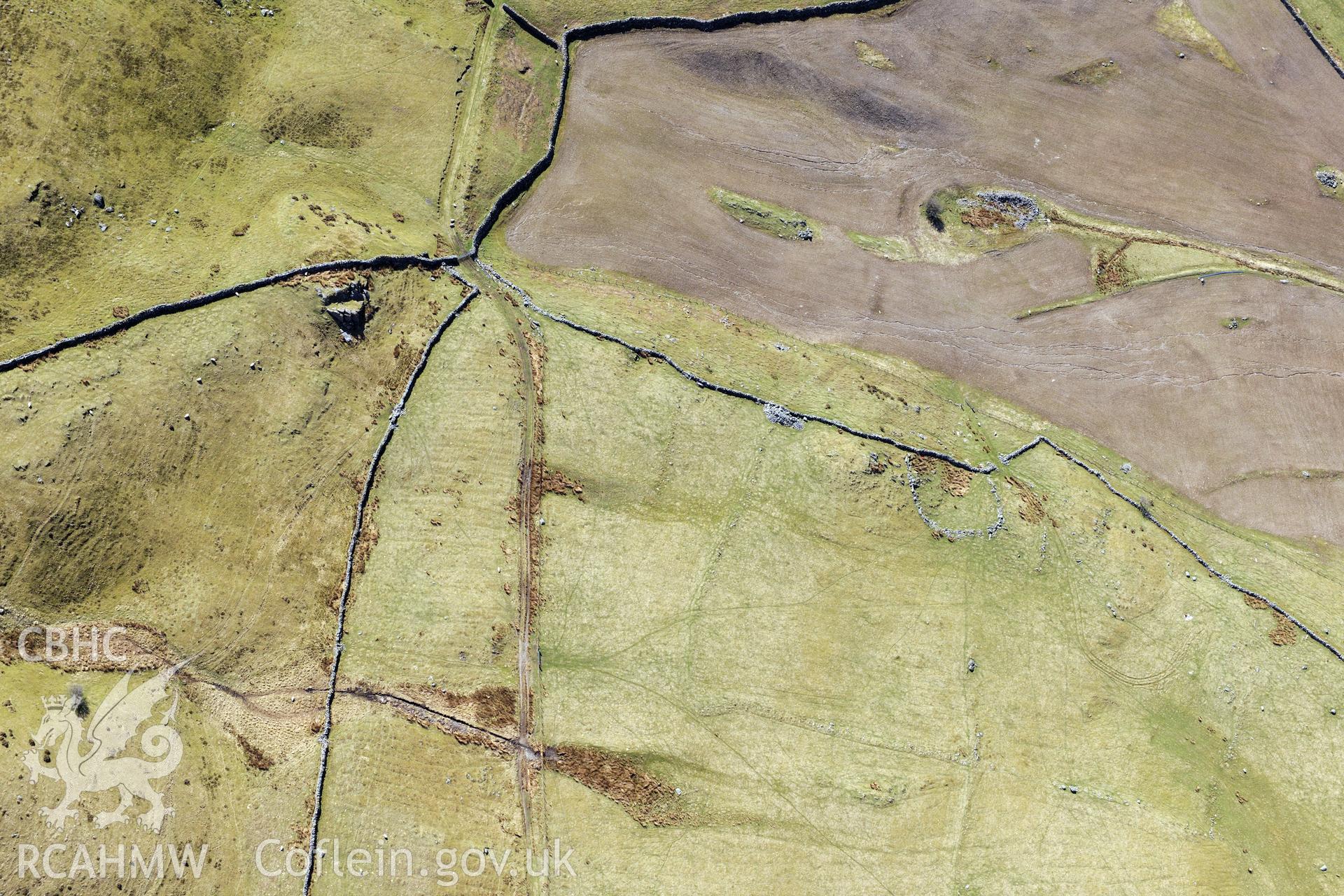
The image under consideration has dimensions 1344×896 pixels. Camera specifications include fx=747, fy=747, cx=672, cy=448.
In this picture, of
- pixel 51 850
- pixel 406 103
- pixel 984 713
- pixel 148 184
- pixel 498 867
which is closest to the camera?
pixel 51 850

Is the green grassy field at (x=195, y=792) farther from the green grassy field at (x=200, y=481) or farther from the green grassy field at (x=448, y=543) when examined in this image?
the green grassy field at (x=448, y=543)

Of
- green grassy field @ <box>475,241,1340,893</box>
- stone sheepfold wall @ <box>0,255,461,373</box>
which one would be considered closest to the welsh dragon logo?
stone sheepfold wall @ <box>0,255,461,373</box>

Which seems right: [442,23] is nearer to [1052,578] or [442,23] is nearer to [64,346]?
[64,346]

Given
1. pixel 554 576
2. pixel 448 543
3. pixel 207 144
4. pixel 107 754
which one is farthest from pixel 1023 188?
pixel 107 754

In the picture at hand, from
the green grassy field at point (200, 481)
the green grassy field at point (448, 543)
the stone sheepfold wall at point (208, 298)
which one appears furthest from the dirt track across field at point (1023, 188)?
the green grassy field at point (200, 481)

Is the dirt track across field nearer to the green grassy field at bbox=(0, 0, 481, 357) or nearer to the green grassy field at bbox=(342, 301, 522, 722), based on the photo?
the green grassy field at bbox=(0, 0, 481, 357)

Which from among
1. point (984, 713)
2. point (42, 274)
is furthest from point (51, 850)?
point (984, 713)
